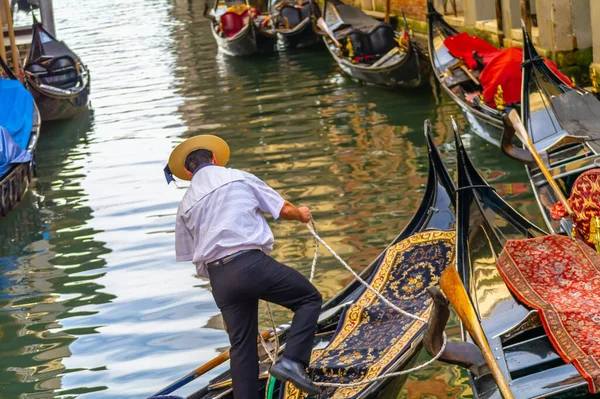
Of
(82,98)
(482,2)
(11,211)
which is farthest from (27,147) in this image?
(482,2)

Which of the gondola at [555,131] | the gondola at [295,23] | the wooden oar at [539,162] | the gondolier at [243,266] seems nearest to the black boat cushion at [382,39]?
the gondola at [295,23]

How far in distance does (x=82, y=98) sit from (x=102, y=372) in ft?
21.9

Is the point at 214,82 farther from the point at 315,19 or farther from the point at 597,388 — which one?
the point at 597,388

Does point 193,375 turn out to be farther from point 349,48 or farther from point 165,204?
point 349,48

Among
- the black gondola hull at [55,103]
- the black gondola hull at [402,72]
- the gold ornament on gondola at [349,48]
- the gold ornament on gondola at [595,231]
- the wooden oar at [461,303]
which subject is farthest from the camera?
the gold ornament on gondola at [349,48]

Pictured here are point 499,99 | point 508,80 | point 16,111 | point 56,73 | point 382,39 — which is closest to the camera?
point 499,99

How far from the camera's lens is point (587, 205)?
3.71 metres

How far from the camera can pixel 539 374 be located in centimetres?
279

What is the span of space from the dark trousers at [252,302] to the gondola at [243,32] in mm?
10621

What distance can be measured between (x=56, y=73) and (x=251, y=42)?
3.14m

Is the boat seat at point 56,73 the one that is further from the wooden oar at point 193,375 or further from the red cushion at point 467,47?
the wooden oar at point 193,375

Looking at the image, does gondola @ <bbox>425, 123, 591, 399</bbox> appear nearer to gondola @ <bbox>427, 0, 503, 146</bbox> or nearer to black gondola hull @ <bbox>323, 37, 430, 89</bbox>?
gondola @ <bbox>427, 0, 503, 146</bbox>

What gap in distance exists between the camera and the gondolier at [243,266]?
2953 mm

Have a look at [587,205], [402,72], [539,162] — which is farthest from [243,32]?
[587,205]
